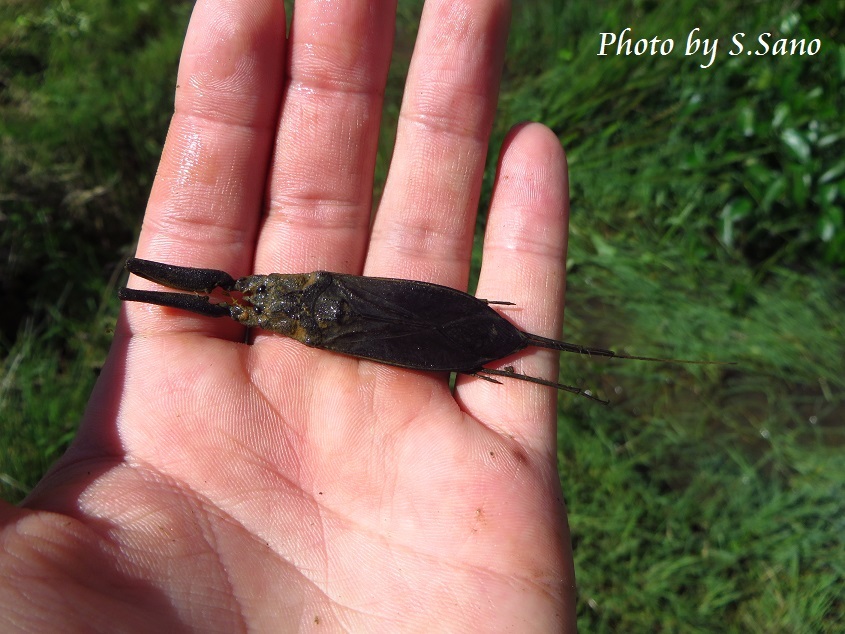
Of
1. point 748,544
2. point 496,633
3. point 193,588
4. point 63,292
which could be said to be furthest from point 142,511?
point 748,544

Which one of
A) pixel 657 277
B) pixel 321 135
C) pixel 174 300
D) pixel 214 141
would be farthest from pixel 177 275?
pixel 657 277

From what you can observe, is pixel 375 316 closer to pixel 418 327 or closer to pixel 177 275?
pixel 418 327

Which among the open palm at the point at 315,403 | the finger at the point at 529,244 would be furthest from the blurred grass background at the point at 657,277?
the open palm at the point at 315,403

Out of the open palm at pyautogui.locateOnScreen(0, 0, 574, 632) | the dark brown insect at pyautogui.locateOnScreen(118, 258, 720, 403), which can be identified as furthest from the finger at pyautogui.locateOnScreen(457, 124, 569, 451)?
the dark brown insect at pyautogui.locateOnScreen(118, 258, 720, 403)

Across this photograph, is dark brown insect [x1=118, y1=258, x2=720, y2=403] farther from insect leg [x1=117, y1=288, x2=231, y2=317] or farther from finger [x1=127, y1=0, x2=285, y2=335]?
finger [x1=127, y1=0, x2=285, y2=335]

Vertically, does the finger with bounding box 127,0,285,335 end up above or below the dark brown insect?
above
